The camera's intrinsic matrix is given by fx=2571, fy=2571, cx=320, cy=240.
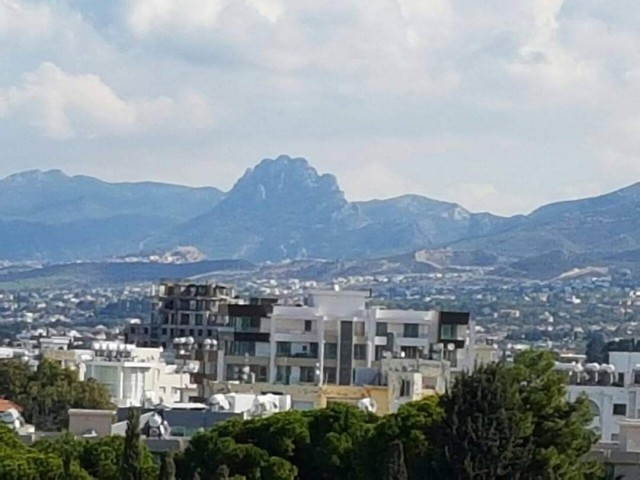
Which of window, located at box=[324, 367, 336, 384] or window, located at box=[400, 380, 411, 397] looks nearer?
window, located at box=[400, 380, 411, 397]

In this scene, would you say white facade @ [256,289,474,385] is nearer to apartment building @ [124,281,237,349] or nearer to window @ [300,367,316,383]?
window @ [300,367,316,383]

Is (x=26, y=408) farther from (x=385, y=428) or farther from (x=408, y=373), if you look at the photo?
(x=385, y=428)

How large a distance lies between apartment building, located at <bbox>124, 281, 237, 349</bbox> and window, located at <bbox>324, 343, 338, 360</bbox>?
135 feet

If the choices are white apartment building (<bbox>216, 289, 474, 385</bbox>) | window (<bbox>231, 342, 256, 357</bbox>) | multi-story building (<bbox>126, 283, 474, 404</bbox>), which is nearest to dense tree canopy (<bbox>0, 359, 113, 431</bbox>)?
multi-story building (<bbox>126, 283, 474, 404</bbox>)

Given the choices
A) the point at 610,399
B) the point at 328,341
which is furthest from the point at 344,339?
the point at 610,399

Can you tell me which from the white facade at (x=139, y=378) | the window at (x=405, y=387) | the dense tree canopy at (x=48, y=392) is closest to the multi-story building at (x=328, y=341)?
the white facade at (x=139, y=378)

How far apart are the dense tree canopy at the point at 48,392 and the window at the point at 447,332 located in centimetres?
1258

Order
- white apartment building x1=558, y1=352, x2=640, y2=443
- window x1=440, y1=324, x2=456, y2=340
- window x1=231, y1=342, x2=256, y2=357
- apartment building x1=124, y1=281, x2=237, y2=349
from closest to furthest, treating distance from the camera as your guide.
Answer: white apartment building x1=558, y1=352, x2=640, y2=443 < window x1=231, y1=342, x2=256, y2=357 < window x1=440, y1=324, x2=456, y2=340 < apartment building x1=124, y1=281, x2=237, y2=349

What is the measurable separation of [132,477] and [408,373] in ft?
105

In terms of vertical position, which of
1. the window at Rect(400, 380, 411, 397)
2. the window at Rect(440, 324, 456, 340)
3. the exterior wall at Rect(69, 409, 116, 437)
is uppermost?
the window at Rect(440, 324, 456, 340)

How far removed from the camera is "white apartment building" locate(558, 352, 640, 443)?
74438 millimetres

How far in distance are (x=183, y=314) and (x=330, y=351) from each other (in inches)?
1880

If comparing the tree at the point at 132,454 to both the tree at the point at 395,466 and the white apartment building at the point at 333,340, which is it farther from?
the white apartment building at the point at 333,340

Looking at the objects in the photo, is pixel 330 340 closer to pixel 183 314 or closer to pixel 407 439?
pixel 407 439
